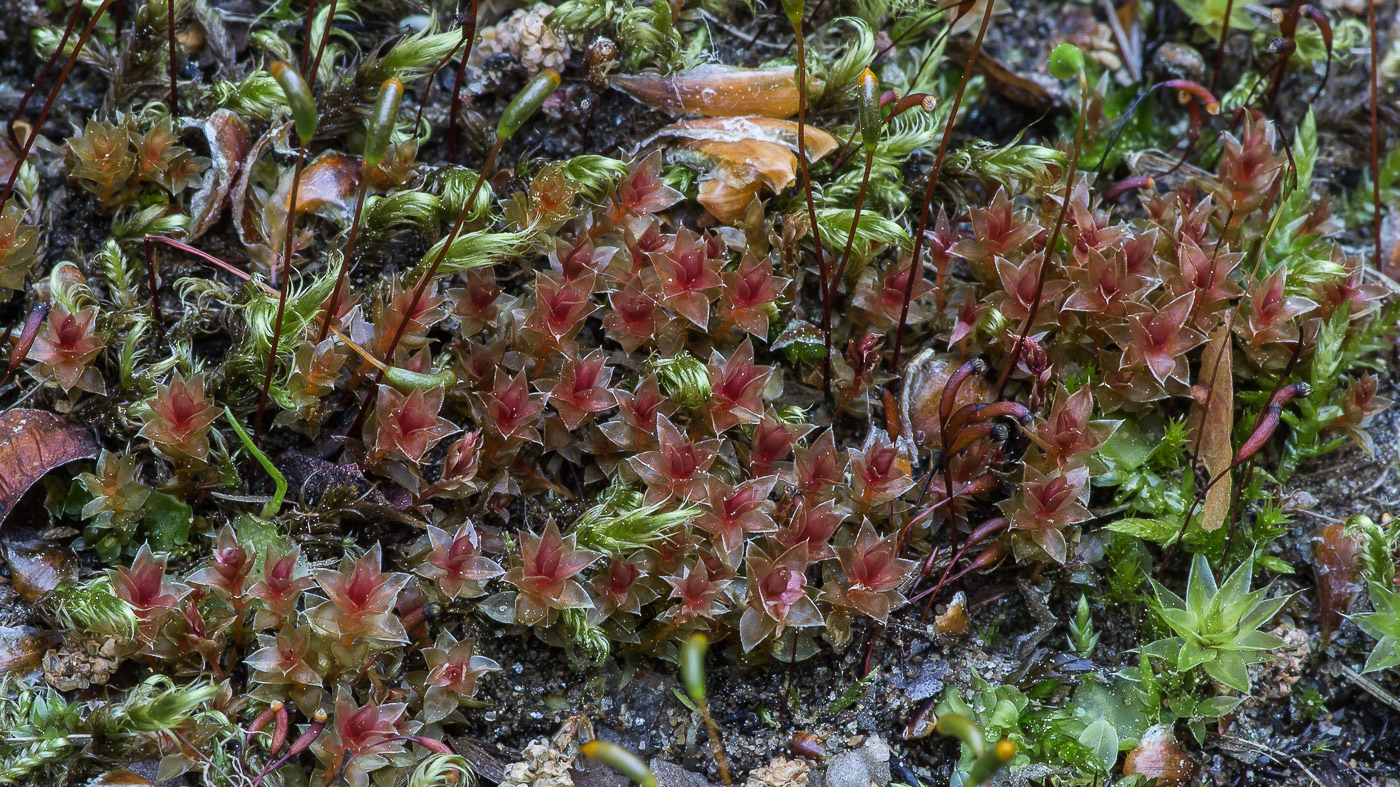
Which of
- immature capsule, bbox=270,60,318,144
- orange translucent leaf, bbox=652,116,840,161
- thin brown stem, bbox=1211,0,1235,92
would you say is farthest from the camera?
thin brown stem, bbox=1211,0,1235,92

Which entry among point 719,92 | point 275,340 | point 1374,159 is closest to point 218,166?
point 275,340

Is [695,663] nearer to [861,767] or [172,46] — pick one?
[861,767]

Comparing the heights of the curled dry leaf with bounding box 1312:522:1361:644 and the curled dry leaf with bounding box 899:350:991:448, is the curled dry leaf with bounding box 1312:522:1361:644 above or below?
below

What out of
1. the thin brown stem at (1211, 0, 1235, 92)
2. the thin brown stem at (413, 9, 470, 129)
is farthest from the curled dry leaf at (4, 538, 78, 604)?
the thin brown stem at (1211, 0, 1235, 92)

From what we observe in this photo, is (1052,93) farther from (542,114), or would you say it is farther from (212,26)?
(212,26)

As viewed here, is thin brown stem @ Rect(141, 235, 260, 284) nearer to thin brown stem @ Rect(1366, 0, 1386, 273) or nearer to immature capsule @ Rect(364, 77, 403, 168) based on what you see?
immature capsule @ Rect(364, 77, 403, 168)

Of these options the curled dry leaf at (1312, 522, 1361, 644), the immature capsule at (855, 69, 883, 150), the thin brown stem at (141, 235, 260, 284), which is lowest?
the curled dry leaf at (1312, 522, 1361, 644)

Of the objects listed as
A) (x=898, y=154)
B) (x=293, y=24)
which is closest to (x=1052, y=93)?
(x=898, y=154)
